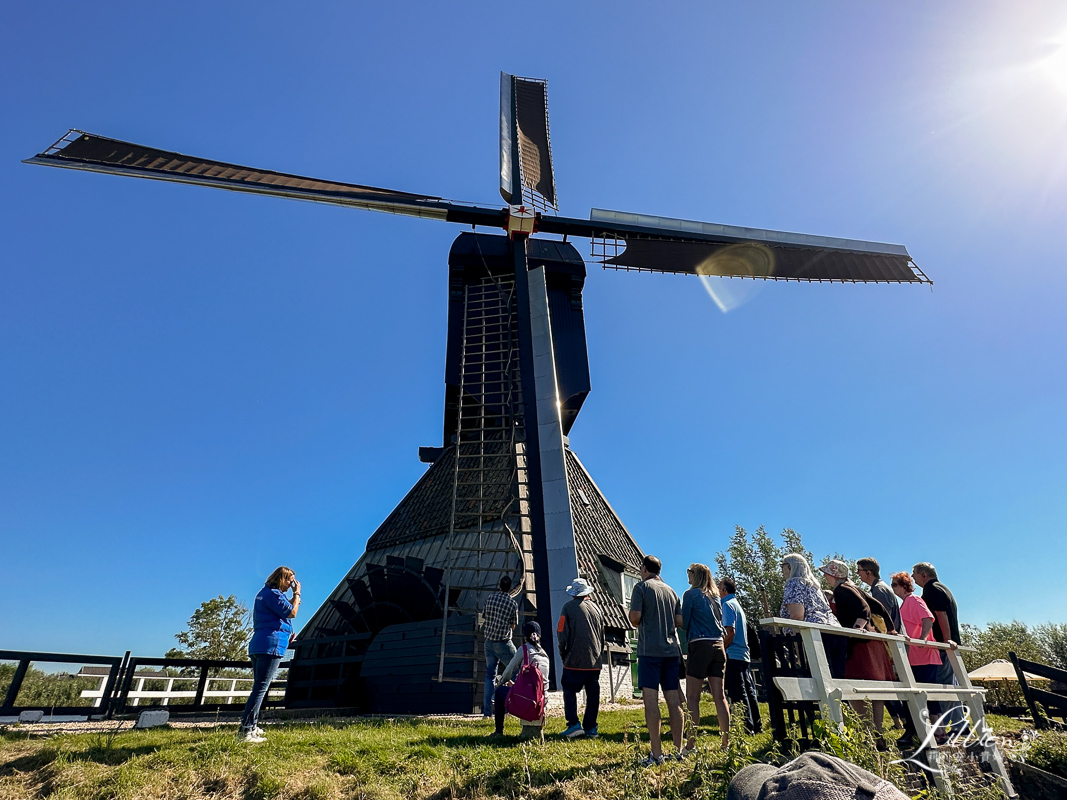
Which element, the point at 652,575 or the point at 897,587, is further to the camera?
the point at 897,587

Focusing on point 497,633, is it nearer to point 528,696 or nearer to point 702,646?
point 528,696

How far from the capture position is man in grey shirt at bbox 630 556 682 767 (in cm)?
529

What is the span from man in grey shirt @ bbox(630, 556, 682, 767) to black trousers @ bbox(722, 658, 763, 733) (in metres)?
1.70

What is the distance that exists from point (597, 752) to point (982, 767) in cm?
328

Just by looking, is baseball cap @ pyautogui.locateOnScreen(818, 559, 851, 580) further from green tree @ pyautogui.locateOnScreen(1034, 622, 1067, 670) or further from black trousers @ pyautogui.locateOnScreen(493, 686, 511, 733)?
green tree @ pyautogui.locateOnScreen(1034, 622, 1067, 670)

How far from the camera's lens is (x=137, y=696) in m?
9.09

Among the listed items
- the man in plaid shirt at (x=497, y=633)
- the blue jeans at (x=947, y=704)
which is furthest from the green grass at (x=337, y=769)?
the man in plaid shirt at (x=497, y=633)

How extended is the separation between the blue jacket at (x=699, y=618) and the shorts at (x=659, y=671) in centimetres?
35

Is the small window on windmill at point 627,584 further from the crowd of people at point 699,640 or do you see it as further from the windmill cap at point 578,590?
the windmill cap at point 578,590

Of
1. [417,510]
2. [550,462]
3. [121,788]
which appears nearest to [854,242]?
[550,462]

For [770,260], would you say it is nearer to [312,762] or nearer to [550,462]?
[550,462]

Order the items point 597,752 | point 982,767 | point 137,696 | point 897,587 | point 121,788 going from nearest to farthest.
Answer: point 121,788 → point 982,767 → point 597,752 → point 897,587 → point 137,696

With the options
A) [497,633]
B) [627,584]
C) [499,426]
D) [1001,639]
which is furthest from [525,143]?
[1001,639]

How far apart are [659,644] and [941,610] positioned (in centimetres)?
372
